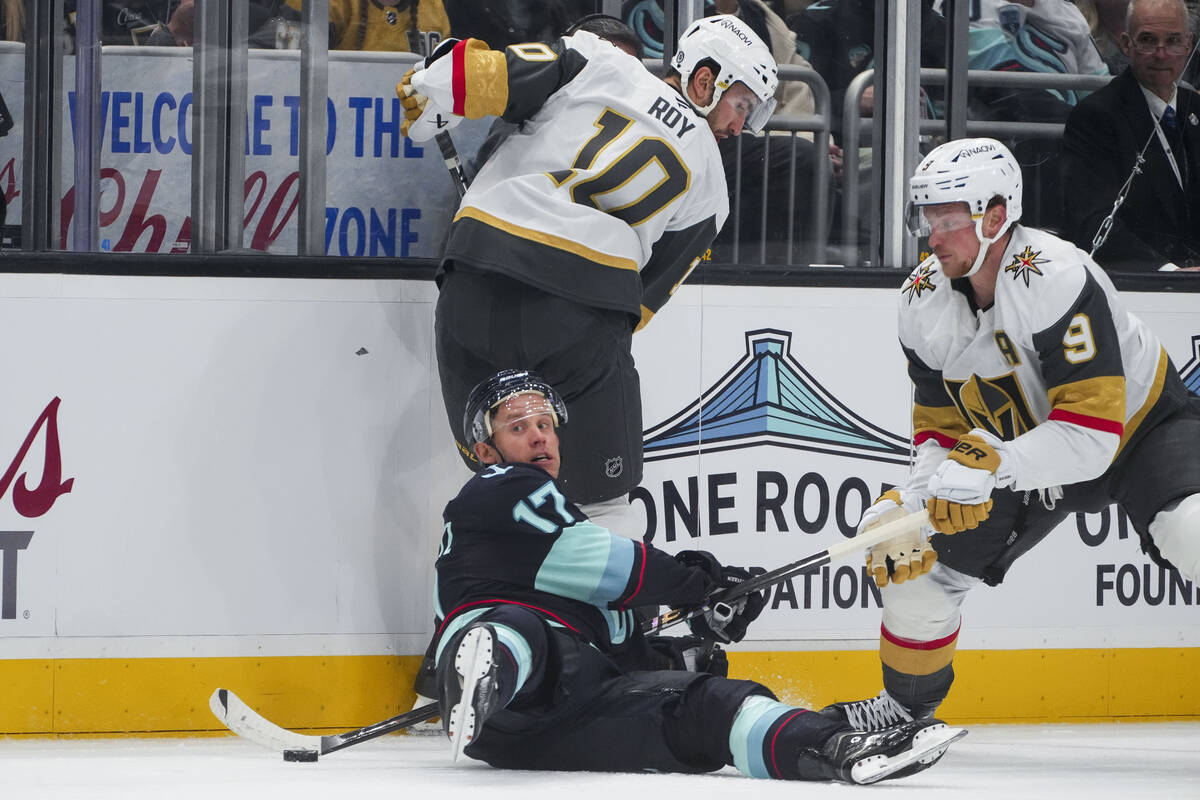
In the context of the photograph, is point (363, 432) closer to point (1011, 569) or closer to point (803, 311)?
point (803, 311)

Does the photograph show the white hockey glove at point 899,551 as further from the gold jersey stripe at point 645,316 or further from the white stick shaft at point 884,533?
the gold jersey stripe at point 645,316

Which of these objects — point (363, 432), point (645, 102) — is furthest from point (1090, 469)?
point (363, 432)

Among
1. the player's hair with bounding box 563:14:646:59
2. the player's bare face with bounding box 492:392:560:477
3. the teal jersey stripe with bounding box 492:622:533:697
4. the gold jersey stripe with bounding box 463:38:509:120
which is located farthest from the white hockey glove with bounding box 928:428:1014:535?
the player's hair with bounding box 563:14:646:59

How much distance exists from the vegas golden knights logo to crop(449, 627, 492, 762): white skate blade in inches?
42.6

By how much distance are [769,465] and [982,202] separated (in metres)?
0.98

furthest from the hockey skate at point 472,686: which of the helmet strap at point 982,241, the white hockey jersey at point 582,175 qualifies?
the helmet strap at point 982,241

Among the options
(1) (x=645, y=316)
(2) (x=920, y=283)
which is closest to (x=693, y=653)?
(1) (x=645, y=316)

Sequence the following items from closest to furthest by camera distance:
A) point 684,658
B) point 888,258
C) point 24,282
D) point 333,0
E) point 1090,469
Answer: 1. point 1090,469
2. point 684,658
3. point 24,282
4. point 333,0
5. point 888,258

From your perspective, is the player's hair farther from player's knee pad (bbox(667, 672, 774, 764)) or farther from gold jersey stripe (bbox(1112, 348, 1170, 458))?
player's knee pad (bbox(667, 672, 774, 764))

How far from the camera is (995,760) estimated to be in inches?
124

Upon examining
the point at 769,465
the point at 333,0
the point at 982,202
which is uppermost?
the point at 333,0

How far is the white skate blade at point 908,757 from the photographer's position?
8.04 ft

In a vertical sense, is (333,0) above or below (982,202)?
above

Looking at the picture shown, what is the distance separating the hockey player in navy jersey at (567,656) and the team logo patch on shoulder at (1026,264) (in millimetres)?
727
